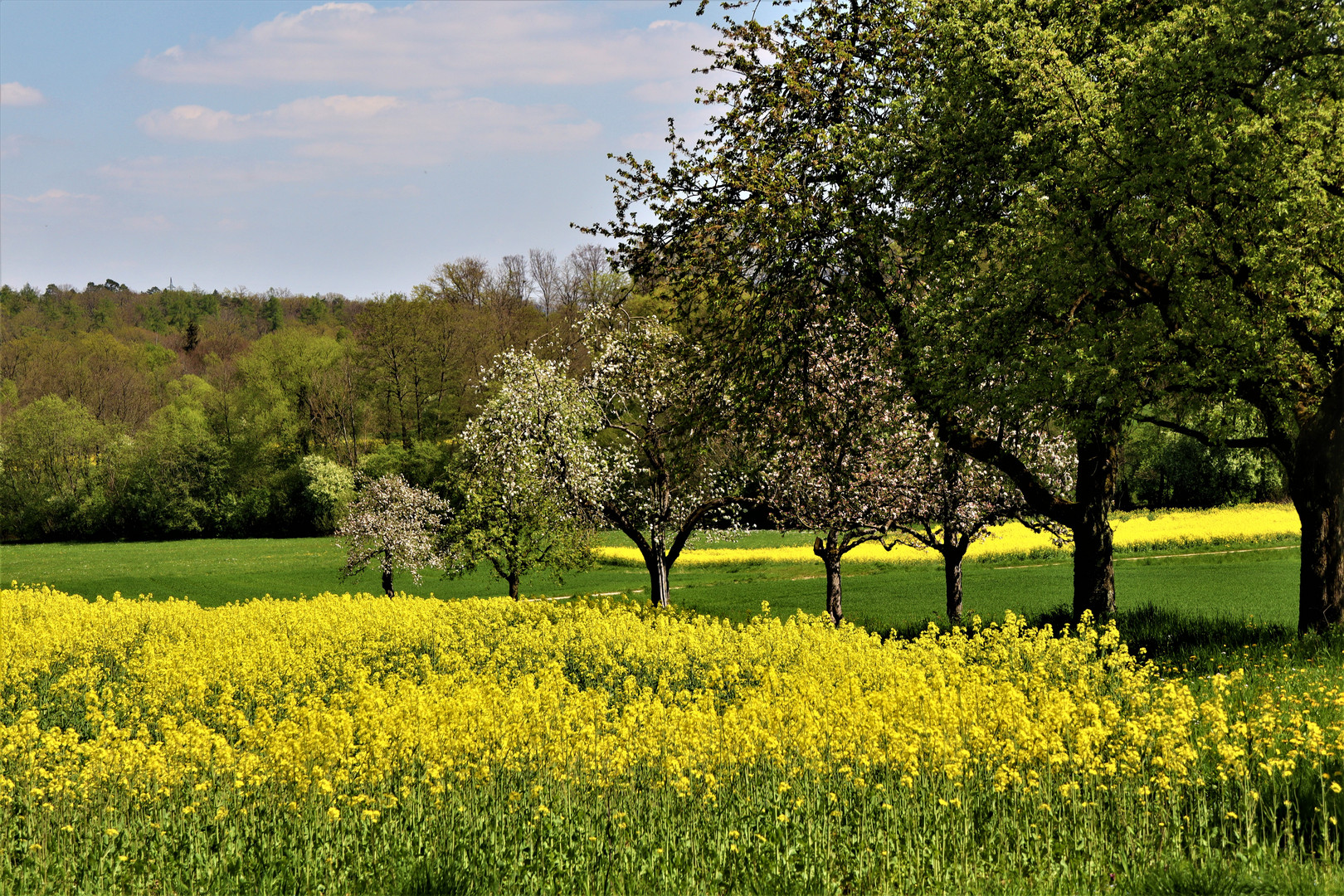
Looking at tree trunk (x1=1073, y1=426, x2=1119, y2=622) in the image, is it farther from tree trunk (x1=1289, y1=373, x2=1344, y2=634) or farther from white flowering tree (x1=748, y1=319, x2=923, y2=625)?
white flowering tree (x1=748, y1=319, x2=923, y2=625)

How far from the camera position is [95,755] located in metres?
8.56

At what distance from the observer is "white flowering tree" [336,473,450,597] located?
→ 30844mm

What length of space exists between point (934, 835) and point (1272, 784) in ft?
8.36

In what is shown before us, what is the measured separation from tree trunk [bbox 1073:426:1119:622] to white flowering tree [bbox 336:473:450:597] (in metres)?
19.8

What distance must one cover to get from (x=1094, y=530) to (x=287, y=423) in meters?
69.1

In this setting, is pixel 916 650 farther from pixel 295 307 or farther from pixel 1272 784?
pixel 295 307

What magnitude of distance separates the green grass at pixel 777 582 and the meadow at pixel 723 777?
9264 millimetres

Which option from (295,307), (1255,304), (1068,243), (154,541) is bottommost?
(154,541)

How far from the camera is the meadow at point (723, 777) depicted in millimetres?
6387

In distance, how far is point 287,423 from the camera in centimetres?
7444

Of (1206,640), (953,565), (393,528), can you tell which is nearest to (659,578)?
(953,565)

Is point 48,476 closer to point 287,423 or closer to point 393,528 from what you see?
point 287,423

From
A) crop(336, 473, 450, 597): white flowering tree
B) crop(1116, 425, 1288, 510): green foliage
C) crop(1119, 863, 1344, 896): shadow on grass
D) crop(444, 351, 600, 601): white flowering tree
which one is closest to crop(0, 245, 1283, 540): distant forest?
crop(1116, 425, 1288, 510): green foliage

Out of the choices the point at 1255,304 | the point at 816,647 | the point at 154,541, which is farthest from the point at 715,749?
the point at 154,541
